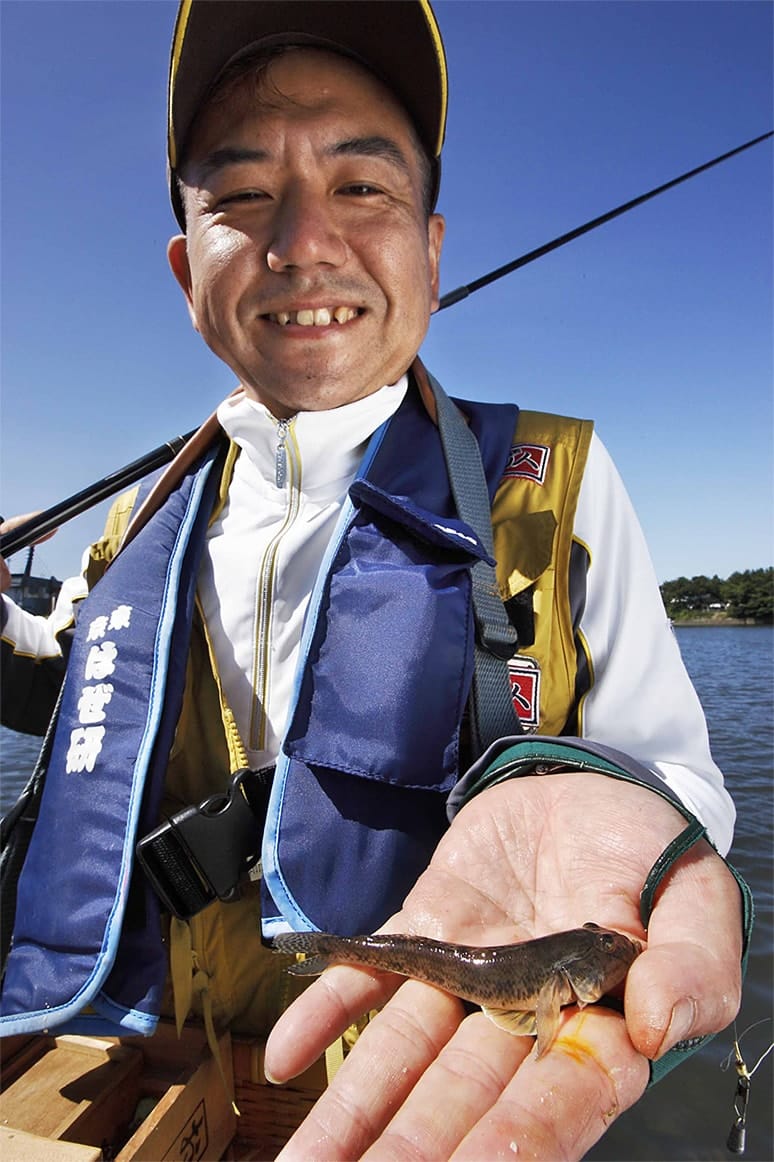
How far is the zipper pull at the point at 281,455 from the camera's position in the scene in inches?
106

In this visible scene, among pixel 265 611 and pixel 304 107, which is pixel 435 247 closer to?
pixel 304 107

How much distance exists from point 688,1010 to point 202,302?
264 centimetres

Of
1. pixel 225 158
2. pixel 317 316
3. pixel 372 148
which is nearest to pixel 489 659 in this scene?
pixel 317 316

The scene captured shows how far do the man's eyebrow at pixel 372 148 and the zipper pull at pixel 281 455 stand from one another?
3.08 feet

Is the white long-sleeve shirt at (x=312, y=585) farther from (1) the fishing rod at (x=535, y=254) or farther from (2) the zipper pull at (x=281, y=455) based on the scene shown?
(1) the fishing rod at (x=535, y=254)

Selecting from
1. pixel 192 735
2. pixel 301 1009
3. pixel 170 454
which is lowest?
pixel 301 1009

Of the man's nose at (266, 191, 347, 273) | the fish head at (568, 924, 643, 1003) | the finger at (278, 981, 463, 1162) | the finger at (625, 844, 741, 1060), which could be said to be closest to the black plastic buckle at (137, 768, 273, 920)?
the finger at (278, 981, 463, 1162)

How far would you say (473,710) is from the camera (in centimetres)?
237

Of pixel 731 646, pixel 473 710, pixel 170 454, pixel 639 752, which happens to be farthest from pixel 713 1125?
pixel 731 646

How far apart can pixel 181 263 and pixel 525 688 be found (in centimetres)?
229

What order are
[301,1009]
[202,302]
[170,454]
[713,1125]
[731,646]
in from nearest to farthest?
[301,1009], [202,302], [170,454], [713,1125], [731,646]

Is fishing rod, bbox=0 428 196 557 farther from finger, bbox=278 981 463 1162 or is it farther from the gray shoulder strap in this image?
finger, bbox=278 981 463 1162

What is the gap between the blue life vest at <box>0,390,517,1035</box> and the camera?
219cm

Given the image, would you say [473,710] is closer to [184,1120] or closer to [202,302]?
[184,1120]
